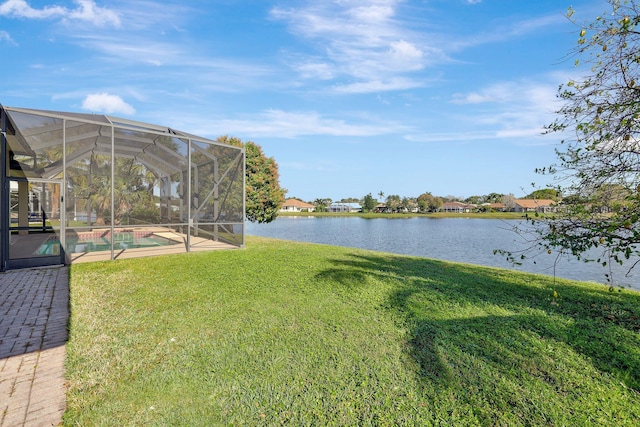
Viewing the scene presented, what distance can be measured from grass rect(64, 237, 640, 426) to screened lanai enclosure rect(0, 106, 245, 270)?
325 cm

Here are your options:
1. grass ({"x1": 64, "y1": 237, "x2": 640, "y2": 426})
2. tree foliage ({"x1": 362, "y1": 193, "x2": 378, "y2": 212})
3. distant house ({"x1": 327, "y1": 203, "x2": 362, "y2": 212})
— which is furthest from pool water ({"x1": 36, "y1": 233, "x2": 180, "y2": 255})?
distant house ({"x1": 327, "y1": 203, "x2": 362, "y2": 212})

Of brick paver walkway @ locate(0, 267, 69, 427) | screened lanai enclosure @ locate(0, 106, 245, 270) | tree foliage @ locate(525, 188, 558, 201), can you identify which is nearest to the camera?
brick paver walkway @ locate(0, 267, 69, 427)

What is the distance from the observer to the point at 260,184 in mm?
18703

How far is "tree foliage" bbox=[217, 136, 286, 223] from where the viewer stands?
59.7 ft

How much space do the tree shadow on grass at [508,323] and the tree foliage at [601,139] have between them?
3.03 ft

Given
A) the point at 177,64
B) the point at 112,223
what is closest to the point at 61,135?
the point at 112,223

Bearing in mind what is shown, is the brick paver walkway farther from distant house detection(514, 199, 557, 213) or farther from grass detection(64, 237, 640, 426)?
distant house detection(514, 199, 557, 213)

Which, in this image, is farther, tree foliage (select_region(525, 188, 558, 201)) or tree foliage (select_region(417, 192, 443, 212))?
tree foliage (select_region(417, 192, 443, 212))

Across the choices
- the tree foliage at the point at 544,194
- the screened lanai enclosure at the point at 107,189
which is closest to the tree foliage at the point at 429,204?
the screened lanai enclosure at the point at 107,189

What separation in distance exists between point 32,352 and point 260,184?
52.2ft

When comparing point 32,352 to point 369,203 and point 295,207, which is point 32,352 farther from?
point 369,203

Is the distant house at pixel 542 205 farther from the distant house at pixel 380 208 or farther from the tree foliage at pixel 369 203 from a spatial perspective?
the distant house at pixel 380 208

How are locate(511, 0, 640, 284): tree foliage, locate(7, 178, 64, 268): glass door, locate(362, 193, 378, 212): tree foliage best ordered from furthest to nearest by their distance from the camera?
1. locate(362, 193, 378, 212): tree foliage
2. locate(7, 178, 64, 268): glass door
3. locate(511, 0, 640, 284): tree foliage

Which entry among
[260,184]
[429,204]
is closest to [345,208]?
[429,204]
